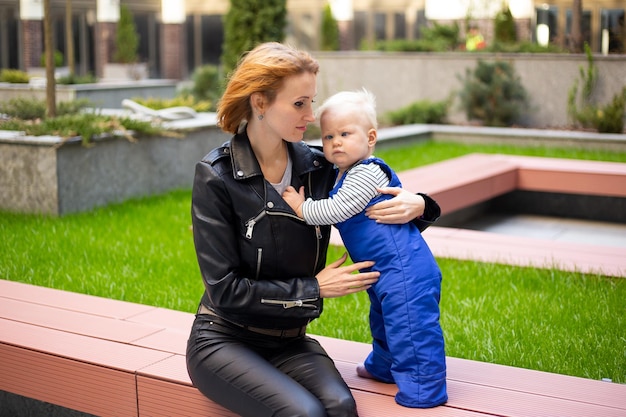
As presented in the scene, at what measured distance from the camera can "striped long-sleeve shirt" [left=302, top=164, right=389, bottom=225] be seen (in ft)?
10.6

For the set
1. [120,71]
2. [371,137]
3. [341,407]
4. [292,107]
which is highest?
[120,71]

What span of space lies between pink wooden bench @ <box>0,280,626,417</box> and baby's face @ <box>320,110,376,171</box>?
902 millimetres

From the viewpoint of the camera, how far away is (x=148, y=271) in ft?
21.1

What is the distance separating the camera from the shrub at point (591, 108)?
14469 millimetres

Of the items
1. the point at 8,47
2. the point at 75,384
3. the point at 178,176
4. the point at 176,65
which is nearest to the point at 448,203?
the point at 178,176

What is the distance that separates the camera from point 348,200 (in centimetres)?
324

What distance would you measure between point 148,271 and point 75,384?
257 centimetres

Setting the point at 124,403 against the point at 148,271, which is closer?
the point at 124,403

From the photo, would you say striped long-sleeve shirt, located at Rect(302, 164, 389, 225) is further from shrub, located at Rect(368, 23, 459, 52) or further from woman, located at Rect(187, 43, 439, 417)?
shrub, located at Rect(368, 23, 459, 52)

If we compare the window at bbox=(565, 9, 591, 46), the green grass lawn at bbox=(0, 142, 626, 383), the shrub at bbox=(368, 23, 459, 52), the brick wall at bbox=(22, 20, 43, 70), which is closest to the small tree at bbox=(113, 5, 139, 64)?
the brick wall at bbox=(22, 20, 43, 70)

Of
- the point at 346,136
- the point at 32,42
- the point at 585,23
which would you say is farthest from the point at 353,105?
the point at 32,42

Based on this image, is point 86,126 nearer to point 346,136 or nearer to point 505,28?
point 346,136

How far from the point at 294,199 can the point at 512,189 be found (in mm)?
7228

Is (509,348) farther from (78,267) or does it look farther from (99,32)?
(99,32)
